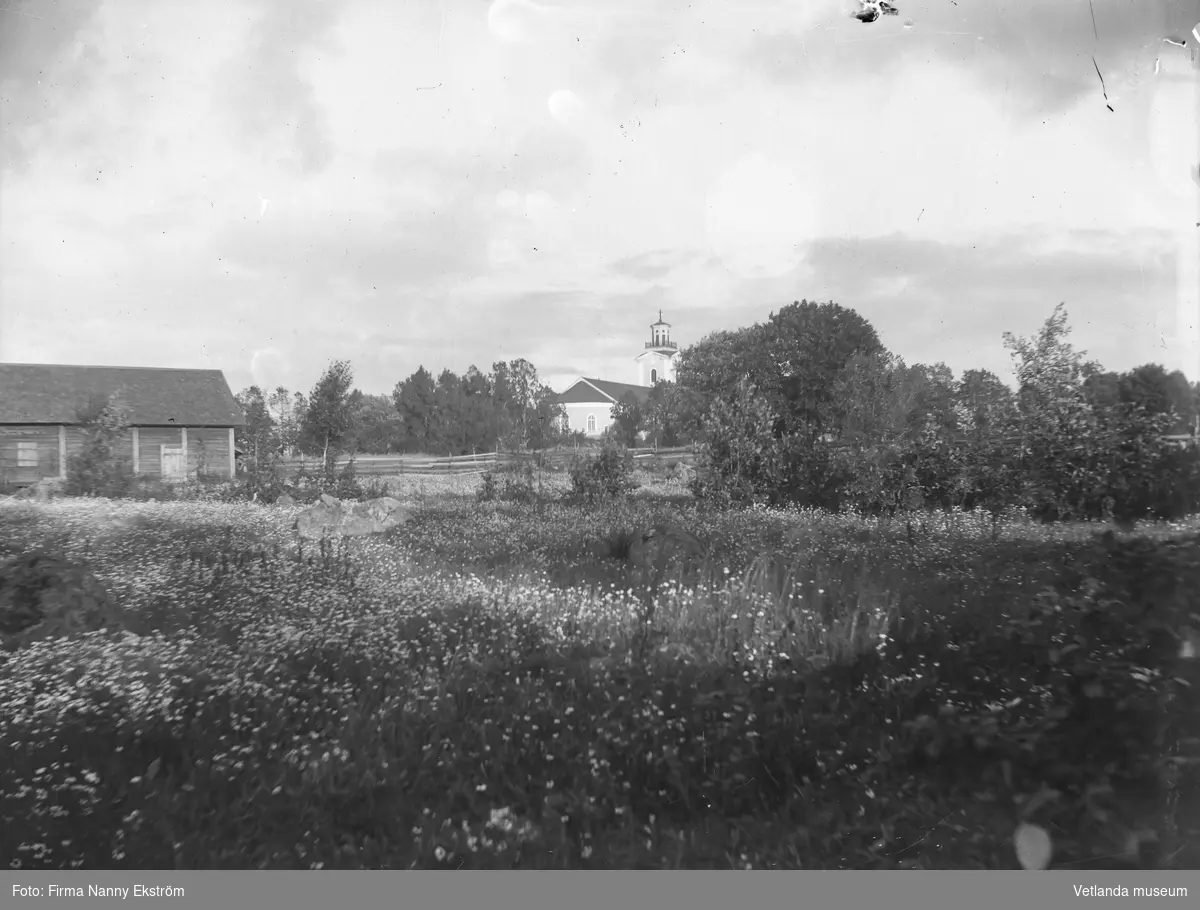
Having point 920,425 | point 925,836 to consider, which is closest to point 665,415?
point 920,425

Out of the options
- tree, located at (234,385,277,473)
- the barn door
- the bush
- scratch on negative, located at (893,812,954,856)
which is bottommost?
scratch on negative, located at (893,812,954,856)

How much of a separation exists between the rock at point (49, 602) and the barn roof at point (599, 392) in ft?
10.9

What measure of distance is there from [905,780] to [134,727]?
3846mm

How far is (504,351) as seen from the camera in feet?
16.1

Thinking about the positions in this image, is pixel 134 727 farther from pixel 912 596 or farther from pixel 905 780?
pixel 912 596

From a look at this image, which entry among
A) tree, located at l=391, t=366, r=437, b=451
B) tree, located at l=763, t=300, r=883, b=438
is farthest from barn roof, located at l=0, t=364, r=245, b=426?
tree, located at l=763, t=300, r=883, b=438

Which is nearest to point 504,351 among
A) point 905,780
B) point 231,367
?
point 231,367

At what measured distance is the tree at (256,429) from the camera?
16.7 ft

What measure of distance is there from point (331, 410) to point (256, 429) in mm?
575

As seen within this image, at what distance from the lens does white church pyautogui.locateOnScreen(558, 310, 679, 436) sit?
15.8ft

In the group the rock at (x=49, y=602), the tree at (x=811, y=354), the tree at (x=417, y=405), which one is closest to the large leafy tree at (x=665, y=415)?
the tree at (x=811, y=354)

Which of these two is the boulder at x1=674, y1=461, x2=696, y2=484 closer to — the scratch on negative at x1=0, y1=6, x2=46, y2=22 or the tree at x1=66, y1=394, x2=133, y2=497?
the tree at x1=66, y1=394, x2=133, y2=497

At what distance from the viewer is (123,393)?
497cm

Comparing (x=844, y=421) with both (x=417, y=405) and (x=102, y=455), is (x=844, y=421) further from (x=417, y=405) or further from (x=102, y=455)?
(x=102, y=455)
